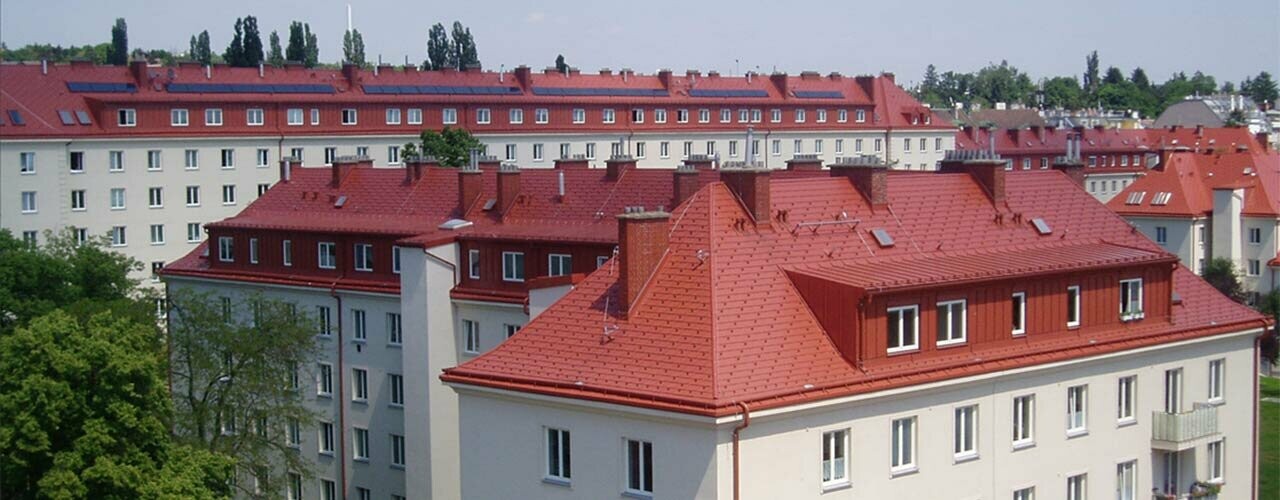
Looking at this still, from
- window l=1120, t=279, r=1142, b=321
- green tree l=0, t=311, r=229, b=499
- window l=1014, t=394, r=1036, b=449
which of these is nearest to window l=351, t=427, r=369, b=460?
green tree l=0, t=311, r=229, b=499

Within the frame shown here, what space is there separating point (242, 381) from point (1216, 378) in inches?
902

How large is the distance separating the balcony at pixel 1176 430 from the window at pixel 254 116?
5535cm

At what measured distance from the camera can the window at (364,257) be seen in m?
45.2

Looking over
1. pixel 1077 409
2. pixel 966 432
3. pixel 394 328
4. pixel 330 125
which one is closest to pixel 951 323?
pixel 966 432

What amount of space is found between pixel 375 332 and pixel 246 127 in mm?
37760

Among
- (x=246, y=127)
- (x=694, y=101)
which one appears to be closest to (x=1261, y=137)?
(x=694, y=101)

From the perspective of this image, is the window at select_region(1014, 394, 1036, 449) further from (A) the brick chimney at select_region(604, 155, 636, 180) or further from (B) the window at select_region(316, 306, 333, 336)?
(B) the window at select_region(316, 306, 333, 336)

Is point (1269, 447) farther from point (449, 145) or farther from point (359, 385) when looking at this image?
point (449, 145)

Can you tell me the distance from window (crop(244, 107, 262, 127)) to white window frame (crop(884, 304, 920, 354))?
184 ft

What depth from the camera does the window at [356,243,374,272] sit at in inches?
1779

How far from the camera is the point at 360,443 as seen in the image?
45.3 m

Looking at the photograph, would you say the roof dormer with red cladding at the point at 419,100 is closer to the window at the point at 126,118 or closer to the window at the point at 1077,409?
the window at the point at 126,118

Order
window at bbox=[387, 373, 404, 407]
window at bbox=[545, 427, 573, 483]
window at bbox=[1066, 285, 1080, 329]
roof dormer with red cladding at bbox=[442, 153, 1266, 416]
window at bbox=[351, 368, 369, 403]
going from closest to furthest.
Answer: roof dormer with red cladding at bbox=[442, 153, 1266, 416] < window at bbox=[545, 427, 573, 483] < window at bbox=[1066, 285, 1080, 329] < window at bbox=[387, 373, 404, 407] < window at bbox=[351, 368, 369, 403]

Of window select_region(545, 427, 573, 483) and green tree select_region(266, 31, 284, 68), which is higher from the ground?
green tree select_region(266, 31, 284, 68)
